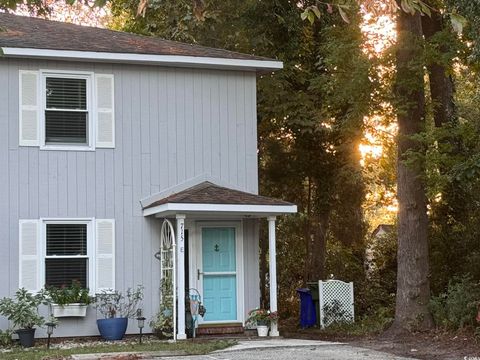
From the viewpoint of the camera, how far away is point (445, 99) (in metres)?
18.8

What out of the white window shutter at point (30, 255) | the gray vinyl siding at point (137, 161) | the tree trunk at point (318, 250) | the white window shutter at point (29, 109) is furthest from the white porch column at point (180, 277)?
the tree trunk at point (318, 250)

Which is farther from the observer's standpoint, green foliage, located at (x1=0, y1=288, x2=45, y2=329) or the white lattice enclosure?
the white lattice enclosure

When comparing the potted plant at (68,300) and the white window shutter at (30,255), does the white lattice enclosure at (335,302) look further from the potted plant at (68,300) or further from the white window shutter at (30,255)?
the white window shutter at (30,255)

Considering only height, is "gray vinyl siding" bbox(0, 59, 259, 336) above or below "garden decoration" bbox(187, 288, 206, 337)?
above

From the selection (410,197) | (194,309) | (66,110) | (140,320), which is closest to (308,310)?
(410,197)

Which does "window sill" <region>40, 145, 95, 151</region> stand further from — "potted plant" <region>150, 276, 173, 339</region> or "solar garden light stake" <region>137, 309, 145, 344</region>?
"solar garden light stake" <region>137, 309, 145, 344</region>

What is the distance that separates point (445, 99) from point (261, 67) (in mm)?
5737

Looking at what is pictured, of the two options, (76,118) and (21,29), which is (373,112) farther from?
(21,29)

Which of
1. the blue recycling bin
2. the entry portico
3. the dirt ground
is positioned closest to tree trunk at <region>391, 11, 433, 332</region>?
the dirt ground

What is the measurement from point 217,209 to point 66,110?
3.49 m

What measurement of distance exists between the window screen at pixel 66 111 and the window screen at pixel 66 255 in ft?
5.46

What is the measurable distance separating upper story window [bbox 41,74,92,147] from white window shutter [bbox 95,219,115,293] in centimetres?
159

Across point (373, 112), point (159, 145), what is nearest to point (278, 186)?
point (373, 112)

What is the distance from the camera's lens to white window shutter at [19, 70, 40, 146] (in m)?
14.0
